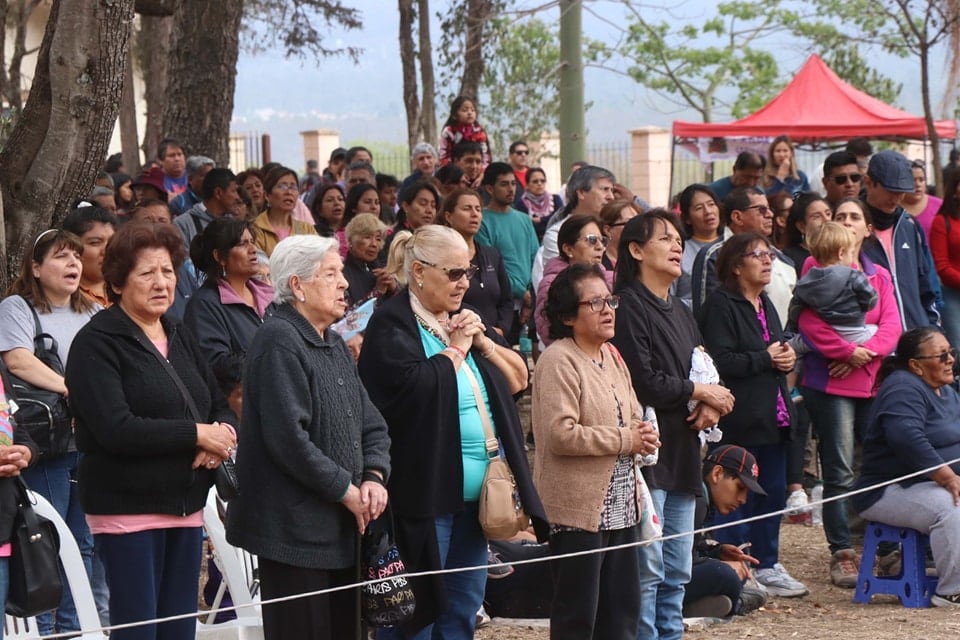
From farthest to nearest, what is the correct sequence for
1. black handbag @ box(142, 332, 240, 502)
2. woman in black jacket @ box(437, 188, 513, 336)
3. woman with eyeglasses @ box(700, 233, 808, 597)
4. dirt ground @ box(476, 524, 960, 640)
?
woman in black jacket @ box(437, 188, 513, 336) < woman with eyeglasses @ box(700, 233, 808, 597) < dirt ground @ box(476, 524, 960, 640) < black handbag @ box(142, 332, 240, 502)

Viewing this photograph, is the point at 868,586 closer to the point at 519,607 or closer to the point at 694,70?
the point at 519,607

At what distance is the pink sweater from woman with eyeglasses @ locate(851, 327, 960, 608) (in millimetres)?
445

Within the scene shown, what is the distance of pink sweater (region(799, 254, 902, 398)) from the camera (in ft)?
26.9

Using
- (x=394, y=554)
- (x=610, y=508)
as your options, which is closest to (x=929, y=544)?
(x=610, y=508)

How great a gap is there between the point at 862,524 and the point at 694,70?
3380 centimetres

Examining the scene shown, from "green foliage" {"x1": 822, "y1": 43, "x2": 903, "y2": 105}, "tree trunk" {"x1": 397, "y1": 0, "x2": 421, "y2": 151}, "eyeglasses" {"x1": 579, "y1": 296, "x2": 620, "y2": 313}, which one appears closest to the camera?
"eyeglasses" {"x1": 579, "y1": 296, "x2": 620, "y2": 313}

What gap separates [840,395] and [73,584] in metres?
4.55

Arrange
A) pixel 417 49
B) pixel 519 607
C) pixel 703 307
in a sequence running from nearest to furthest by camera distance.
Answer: pixel 519 607
pixel 703 307
pixel 417 49

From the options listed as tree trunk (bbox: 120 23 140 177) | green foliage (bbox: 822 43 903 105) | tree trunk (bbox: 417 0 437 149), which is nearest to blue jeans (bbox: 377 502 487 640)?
tree trunk (bbox: 417 0 437 149)

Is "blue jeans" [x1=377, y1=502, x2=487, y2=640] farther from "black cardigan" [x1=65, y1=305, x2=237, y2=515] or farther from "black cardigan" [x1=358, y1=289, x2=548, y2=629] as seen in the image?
"black cardigan" [x1=65, y1=305, x2=237, y2=515]

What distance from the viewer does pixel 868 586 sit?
7.71 metres

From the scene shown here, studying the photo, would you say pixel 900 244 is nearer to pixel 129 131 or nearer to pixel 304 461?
pixel 304 461

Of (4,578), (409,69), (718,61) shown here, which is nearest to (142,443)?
(4,578)

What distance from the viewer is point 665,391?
20.0 ft
